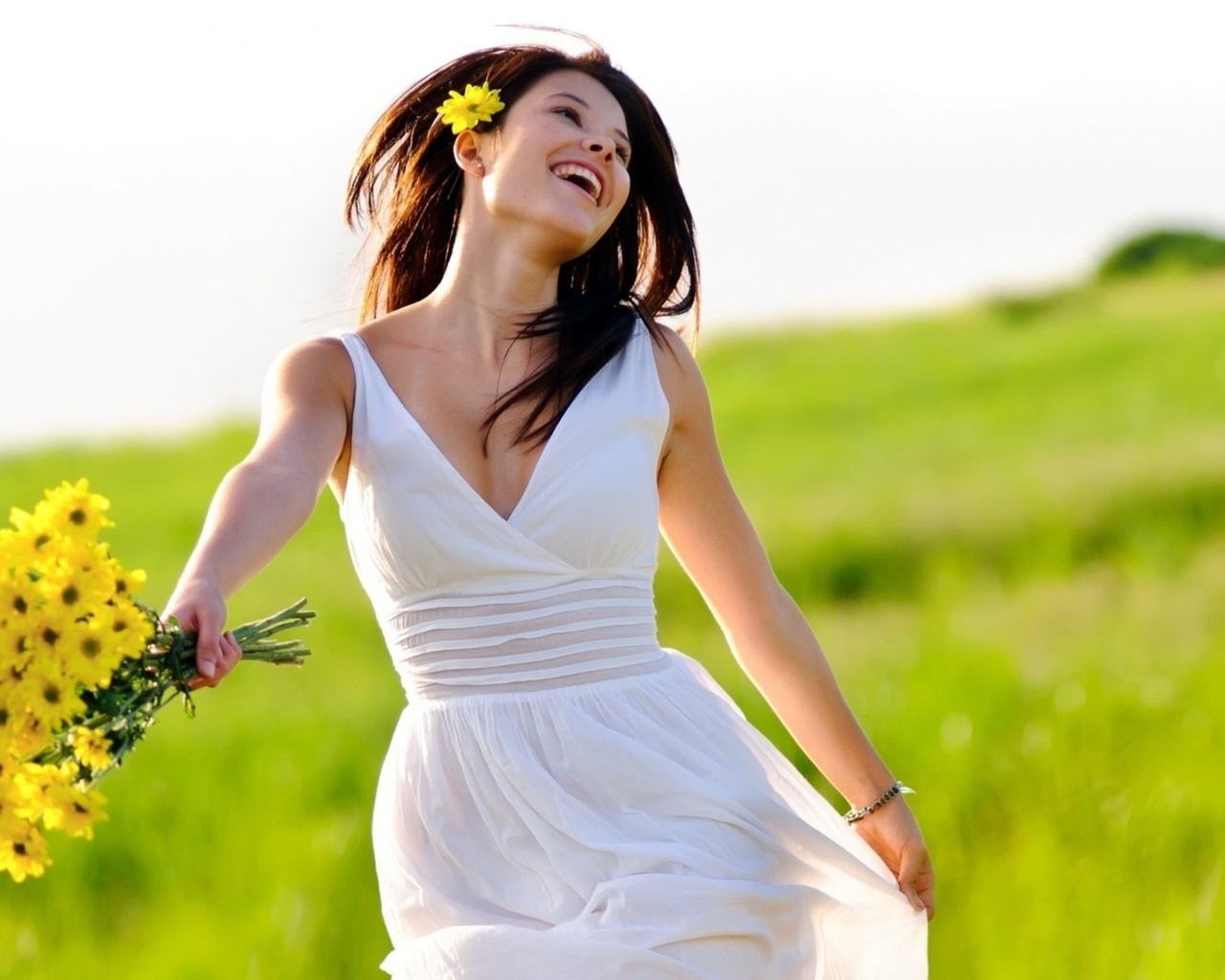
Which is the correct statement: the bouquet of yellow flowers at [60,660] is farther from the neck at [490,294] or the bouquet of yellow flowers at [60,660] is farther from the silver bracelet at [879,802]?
the silver bracelet at [879,802]

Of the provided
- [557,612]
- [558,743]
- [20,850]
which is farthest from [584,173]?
[20,850]

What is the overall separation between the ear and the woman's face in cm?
1

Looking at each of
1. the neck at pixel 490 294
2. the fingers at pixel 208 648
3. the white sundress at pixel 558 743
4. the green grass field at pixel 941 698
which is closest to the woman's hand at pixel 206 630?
the fingers at pixel 208 648

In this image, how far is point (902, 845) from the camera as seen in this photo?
2980 mm

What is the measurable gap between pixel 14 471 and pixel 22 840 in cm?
1335

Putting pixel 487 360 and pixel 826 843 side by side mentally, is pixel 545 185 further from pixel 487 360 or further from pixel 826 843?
pixel 826 843

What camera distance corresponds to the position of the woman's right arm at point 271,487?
7.06ft

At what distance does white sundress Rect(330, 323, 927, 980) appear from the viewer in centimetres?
251

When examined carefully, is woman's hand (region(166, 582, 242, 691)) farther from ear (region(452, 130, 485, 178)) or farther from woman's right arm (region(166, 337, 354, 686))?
ear (region(452, 130, 485, 178))

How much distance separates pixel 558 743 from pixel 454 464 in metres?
0.43

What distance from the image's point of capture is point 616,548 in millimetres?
2709

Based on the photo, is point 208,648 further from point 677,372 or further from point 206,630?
point 677,372

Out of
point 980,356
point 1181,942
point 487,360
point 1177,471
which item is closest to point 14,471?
point 980,356

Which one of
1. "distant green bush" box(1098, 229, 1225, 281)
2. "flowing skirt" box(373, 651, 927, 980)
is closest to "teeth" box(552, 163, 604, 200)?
"flowing skirt" box(373, 651, 927, 980)
